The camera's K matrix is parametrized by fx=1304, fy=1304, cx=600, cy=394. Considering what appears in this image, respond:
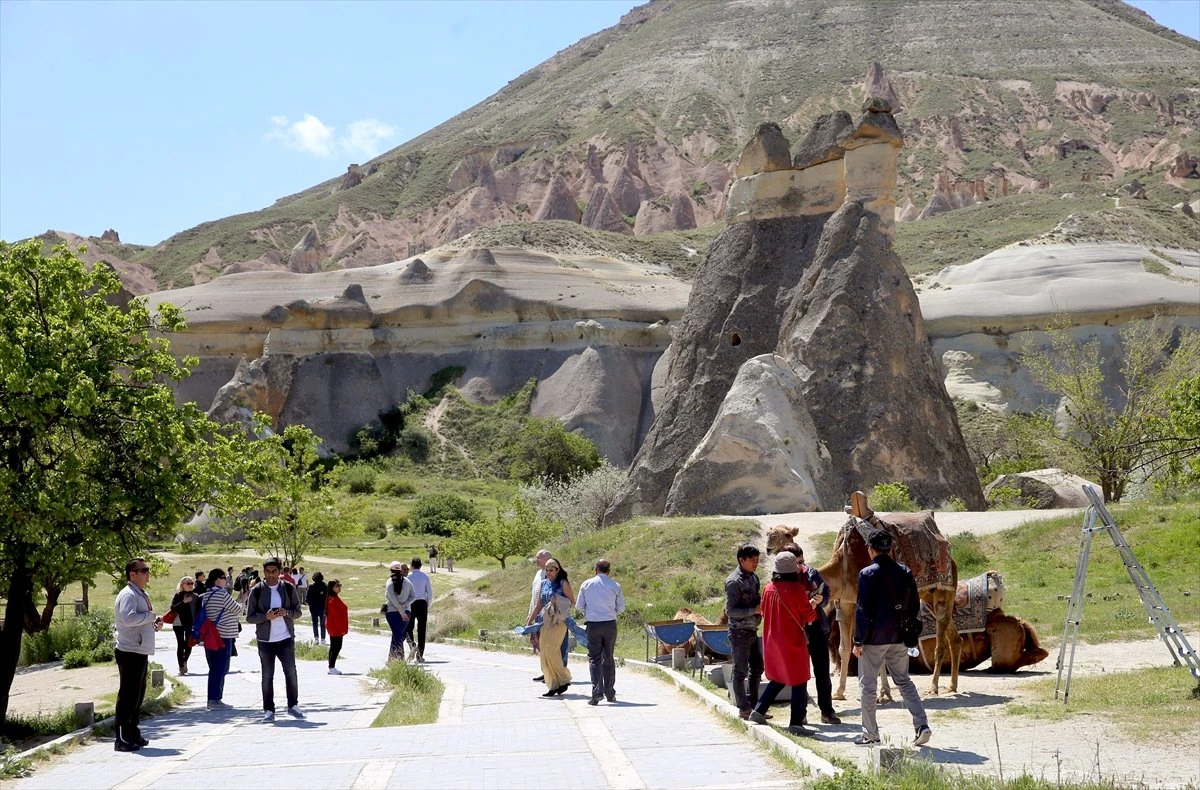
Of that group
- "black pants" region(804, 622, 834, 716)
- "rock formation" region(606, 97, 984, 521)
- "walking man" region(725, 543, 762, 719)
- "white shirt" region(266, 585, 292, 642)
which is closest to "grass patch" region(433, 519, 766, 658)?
"rock formation" region(606, 97, 984, 521)

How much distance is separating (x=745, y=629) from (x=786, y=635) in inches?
26.6

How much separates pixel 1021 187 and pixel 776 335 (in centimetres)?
9418

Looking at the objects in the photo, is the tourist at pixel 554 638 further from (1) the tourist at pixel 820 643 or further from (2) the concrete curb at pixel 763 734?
(1) the tourist at pixel 820 643

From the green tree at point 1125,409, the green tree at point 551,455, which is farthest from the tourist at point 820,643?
the green tree at point 551,455

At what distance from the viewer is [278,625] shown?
12.5m

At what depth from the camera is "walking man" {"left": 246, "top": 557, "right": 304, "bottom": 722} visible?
1256 centimetres

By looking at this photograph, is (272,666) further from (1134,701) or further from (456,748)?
(1134,701)

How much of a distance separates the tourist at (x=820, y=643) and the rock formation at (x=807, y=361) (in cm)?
1833

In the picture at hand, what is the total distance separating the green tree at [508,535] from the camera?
3816 cm

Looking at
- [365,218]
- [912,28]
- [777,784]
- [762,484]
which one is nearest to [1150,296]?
[762,484]

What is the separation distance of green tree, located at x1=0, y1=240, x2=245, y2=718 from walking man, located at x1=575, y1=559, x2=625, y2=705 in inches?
183

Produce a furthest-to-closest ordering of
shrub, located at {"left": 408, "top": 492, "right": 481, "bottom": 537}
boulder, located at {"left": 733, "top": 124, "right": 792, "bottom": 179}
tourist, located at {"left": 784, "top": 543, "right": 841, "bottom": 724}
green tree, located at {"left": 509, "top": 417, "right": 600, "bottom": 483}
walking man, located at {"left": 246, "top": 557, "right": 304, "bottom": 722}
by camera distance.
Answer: green tree, located at {"left": 509, "top": 417, "right": 600, "bottom": 483}, shrub, located at {"left": 408, "top": 492, "right": 481, "bottom": 537}, boulder, located at {"left": 733, "top": 124, "right": 792, "bottom": 179}, walking man, located at {"left": 246, "top": 557, "right": 304, "bottom": 722}, tourist, located at {"left": 784, "top": 543, "right": 841, "bottom": 724}

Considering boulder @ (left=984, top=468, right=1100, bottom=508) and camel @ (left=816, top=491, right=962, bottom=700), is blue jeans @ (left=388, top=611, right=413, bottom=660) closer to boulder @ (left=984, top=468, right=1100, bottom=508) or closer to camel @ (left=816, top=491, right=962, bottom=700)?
camel @ (left=816, top=491, right=962, bottom=700)

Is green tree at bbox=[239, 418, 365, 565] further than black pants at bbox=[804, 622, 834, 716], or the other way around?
green tree at bbox=[239, 418, 365, 565]
